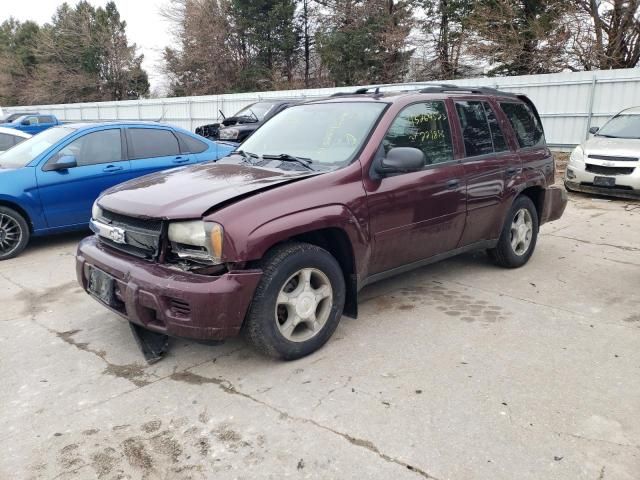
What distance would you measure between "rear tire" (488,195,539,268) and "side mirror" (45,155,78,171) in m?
4.95

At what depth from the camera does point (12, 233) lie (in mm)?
6344

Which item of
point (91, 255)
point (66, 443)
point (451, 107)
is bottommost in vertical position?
point (66, 443)

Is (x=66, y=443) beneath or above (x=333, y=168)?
beneath

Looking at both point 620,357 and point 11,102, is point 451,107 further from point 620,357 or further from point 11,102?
point 11,102

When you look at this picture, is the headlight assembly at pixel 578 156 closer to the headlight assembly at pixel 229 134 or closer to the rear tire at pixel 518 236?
the rear tire at pixel 518 236

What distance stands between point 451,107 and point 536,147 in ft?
4.86

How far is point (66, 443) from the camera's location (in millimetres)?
2824

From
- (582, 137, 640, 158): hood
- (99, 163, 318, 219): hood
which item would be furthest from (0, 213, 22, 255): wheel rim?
(582, 137, 640, 158): hood

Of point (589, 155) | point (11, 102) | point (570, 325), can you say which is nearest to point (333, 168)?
point (570, 325)

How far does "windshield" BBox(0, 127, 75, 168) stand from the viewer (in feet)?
21.5

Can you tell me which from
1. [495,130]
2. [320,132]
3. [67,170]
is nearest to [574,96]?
[495,130]

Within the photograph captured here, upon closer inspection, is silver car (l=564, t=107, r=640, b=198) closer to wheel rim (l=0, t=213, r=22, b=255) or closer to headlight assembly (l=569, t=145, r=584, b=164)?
headlight assembly (l=569, t=145, r=584, b=164)

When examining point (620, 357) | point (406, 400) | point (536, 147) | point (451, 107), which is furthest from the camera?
point (536, 147)

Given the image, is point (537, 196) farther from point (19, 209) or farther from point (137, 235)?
point (19, 209)
